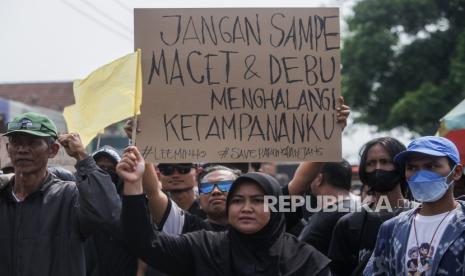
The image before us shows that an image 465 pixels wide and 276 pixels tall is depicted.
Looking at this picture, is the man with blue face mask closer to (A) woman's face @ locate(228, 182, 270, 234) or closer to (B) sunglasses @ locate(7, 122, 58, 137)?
(A) woman's face @ locate(228, 182, 270, 234)

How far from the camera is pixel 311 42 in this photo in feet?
16.0

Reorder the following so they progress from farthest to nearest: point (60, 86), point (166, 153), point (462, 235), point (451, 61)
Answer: point (60, 86) → point (451, 61) → point (166, 153) → point (462, 235)

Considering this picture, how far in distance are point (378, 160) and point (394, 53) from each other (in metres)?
27.2

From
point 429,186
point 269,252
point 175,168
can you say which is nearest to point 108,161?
point 175,168

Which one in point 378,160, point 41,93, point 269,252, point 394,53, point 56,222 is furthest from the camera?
point 41,93

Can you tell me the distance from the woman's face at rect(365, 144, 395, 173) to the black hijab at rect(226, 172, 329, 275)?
1063 millimetres

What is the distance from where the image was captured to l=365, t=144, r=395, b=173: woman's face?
502 cm

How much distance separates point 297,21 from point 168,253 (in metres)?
1.66

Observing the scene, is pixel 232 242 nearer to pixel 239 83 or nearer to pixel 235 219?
pixel 235 219

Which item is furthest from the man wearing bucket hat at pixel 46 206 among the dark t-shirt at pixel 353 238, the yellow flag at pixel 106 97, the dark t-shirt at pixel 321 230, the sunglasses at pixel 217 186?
the dark t-shirt at pixel 321 230

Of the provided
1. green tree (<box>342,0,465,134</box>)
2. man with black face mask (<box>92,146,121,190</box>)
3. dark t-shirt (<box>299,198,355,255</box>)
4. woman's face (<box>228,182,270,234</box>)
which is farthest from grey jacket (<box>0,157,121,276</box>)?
green tree (<box>342,0,465,134</box>)

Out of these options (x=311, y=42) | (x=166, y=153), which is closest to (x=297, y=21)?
(x=311, y=42)

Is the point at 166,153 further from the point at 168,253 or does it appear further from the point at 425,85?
the point at 425,85

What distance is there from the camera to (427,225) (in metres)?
4.06
